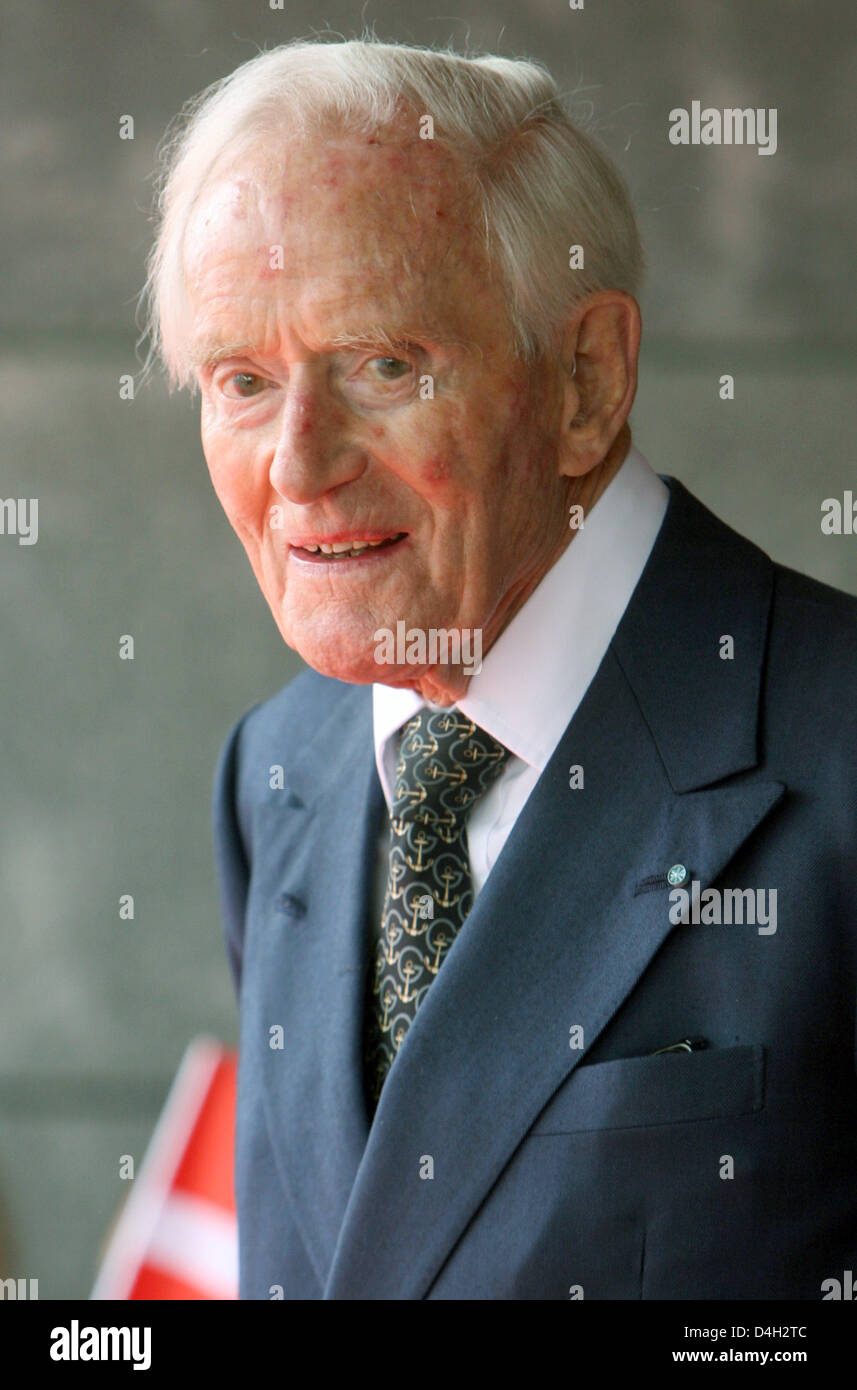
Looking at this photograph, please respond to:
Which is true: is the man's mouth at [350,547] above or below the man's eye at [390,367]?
below

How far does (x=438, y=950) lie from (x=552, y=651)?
33 cm

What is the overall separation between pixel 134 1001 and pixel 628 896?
5.75 ft

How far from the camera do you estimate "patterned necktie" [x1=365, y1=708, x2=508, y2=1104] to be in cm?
147

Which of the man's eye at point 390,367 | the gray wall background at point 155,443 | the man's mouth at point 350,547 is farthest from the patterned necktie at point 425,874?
the gray wall background at point 155,443

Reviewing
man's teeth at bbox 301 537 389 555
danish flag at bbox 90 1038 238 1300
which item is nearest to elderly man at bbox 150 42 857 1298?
man's teeth at bbox 301 537 389 555

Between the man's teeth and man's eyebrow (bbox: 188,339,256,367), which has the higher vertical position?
man's eyebrow (bbox: 188,339,256,367)

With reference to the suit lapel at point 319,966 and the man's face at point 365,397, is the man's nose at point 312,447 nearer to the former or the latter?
the man's face at point 365,397

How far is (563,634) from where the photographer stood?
147 cm

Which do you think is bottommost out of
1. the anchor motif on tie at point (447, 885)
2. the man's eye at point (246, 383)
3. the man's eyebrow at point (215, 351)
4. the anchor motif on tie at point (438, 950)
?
the anchor motif on tie at point (438, 950)

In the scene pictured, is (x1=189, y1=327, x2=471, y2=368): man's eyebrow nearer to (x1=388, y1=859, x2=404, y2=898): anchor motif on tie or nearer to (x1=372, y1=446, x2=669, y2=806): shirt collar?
(x1=372, y1=446, x2=669, y2=806): shirt collar

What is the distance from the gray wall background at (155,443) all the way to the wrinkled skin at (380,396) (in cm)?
125

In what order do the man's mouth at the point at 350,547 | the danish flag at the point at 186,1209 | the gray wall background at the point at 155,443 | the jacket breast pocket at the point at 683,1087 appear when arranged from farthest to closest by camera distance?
the gray wall background at the point at 155,443, the danish flag at the point at 186,1209, the man's mouth at the point at 350,547, the jacket breast pocket at the point at 683,1087

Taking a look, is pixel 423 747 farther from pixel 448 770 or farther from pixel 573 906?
pixel 573 906

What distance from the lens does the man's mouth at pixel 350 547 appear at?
55.3 inches
